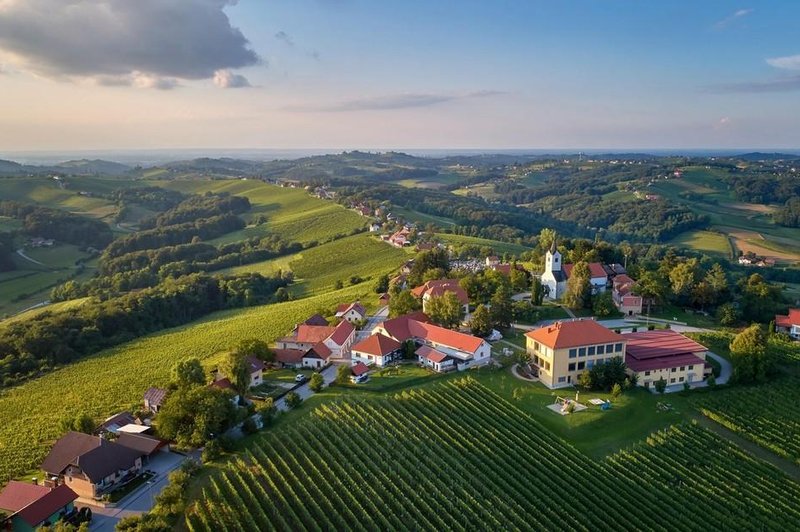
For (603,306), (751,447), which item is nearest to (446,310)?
(603,306)

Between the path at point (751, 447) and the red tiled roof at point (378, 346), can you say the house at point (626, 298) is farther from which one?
the red tiled roof at point (378, 346)

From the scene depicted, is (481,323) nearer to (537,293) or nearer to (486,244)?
(537,293)

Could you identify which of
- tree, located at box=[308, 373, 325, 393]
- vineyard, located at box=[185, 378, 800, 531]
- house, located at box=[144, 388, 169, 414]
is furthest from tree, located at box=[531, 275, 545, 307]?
house, located at box=[144, 388, 169, 414]

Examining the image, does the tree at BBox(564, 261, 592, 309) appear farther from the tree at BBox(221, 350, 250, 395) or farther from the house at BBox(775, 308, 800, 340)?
the tree at BBox(221, 350, 250, 395)

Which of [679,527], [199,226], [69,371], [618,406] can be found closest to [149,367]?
[69,371]

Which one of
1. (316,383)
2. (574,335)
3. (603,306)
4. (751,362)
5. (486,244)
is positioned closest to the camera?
(316,383)

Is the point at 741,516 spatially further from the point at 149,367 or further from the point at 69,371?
the point at 69,371

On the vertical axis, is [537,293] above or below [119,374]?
above
